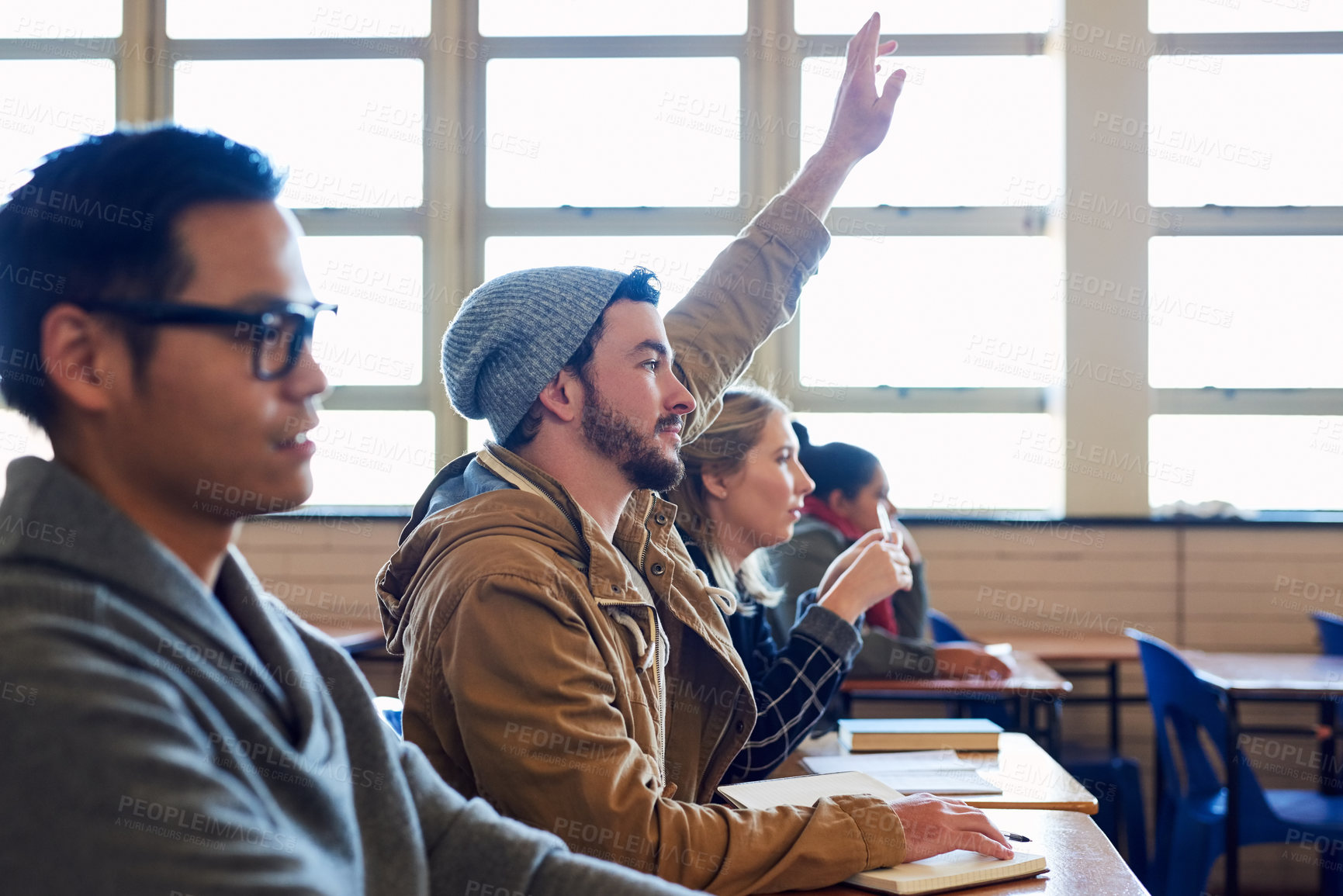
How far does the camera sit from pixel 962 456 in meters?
4.85

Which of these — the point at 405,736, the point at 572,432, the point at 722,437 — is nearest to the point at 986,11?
the point at 722,437

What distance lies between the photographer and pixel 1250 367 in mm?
4746

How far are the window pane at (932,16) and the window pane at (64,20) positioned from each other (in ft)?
9.83

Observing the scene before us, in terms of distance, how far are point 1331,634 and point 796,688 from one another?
2.94 meters

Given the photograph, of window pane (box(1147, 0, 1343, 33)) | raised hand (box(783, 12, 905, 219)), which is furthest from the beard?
window pane (box(1147, 0, 1343, 33))

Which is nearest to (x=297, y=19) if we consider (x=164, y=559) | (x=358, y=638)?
(x=358, y=638)

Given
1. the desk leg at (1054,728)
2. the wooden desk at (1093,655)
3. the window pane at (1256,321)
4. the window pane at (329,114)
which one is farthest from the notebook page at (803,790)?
the window pane at (329,114)

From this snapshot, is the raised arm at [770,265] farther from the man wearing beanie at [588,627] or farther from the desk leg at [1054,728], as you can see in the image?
the desk leg at [1054,728]

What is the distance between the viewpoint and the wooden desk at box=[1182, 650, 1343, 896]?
2973mm

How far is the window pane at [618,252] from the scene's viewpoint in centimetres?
489

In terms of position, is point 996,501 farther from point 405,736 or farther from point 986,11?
point 405,736

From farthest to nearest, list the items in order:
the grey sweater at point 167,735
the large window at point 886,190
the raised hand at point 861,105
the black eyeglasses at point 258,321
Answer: the large window at point 886,190 < the raised hand at point 861,105 < the black eyeglasses at point 258,321 < the grey sweater at point 167,735

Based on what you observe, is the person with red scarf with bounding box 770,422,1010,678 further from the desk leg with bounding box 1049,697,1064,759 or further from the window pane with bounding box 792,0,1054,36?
the window pane with bounding box 792,0,1054,36

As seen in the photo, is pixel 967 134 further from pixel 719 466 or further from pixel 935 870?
pixel 935 870
